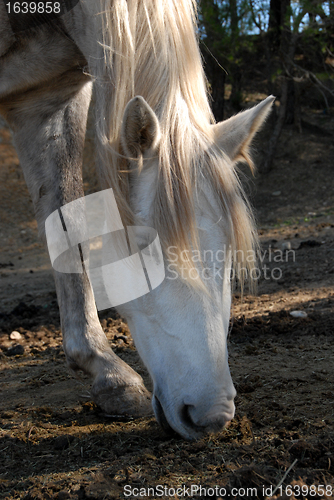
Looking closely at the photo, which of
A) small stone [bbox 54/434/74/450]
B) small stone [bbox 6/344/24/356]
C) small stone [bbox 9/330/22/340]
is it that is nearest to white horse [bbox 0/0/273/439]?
small stone [bbox 54/434/74/450]

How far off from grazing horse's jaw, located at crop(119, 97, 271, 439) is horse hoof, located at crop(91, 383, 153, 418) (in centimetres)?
42

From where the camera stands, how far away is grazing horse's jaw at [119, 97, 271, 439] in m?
1.52

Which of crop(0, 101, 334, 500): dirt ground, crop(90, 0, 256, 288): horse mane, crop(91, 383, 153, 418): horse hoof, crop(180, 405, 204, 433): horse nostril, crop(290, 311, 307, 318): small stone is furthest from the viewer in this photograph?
crop(290, 311, 307, 318): small stone

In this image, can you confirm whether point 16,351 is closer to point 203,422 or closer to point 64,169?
point 64,169

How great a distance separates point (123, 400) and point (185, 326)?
717 mm

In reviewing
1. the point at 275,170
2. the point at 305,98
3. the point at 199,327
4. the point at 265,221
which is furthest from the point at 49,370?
the point at 305,98

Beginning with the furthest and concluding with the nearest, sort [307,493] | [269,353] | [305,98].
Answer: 1. [305,98]
2. [269,353]
3. [307,493]

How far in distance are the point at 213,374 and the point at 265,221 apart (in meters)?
6.61

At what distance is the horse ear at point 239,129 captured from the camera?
1893mm

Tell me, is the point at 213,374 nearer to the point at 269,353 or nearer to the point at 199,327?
the point at 199,327

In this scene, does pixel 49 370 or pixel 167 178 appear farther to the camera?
pixel 49 370

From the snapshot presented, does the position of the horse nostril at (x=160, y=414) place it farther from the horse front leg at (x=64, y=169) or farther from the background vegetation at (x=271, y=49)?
the background vegetation at (x=271, y=49)

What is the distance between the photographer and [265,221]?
786 centimetres

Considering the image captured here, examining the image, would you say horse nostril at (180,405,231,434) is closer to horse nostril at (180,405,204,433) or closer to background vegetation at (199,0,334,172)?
horse nostril at (180,405,204,433)
